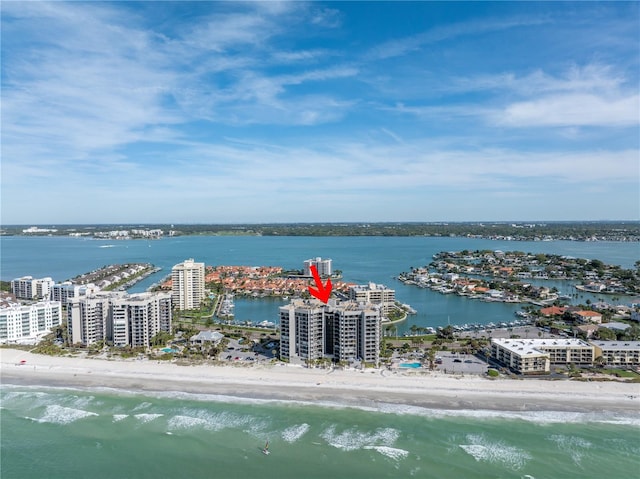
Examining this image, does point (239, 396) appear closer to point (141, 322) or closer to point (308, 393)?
point (308, 393)

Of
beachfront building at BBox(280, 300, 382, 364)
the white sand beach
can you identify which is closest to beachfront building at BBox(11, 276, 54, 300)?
the white sand beach

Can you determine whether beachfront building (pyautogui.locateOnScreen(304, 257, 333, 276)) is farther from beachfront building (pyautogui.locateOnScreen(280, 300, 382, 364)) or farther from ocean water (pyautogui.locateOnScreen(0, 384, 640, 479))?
ocean water (pyautogui.locateOnScreen(0, 384, 640, 479))

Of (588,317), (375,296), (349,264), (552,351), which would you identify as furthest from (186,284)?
(349,264)

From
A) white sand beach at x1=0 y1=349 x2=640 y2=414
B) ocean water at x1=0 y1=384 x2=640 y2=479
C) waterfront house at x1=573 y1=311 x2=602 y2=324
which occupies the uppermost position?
waterfront house at x1=573 y1=311 x2=602 y2=324

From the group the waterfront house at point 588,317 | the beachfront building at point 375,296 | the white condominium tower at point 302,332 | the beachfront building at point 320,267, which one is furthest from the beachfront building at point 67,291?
the waterfront house at point 588,317

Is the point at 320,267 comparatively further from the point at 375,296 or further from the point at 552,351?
the point at 552,351

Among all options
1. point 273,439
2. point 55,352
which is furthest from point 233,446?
point 55,352
